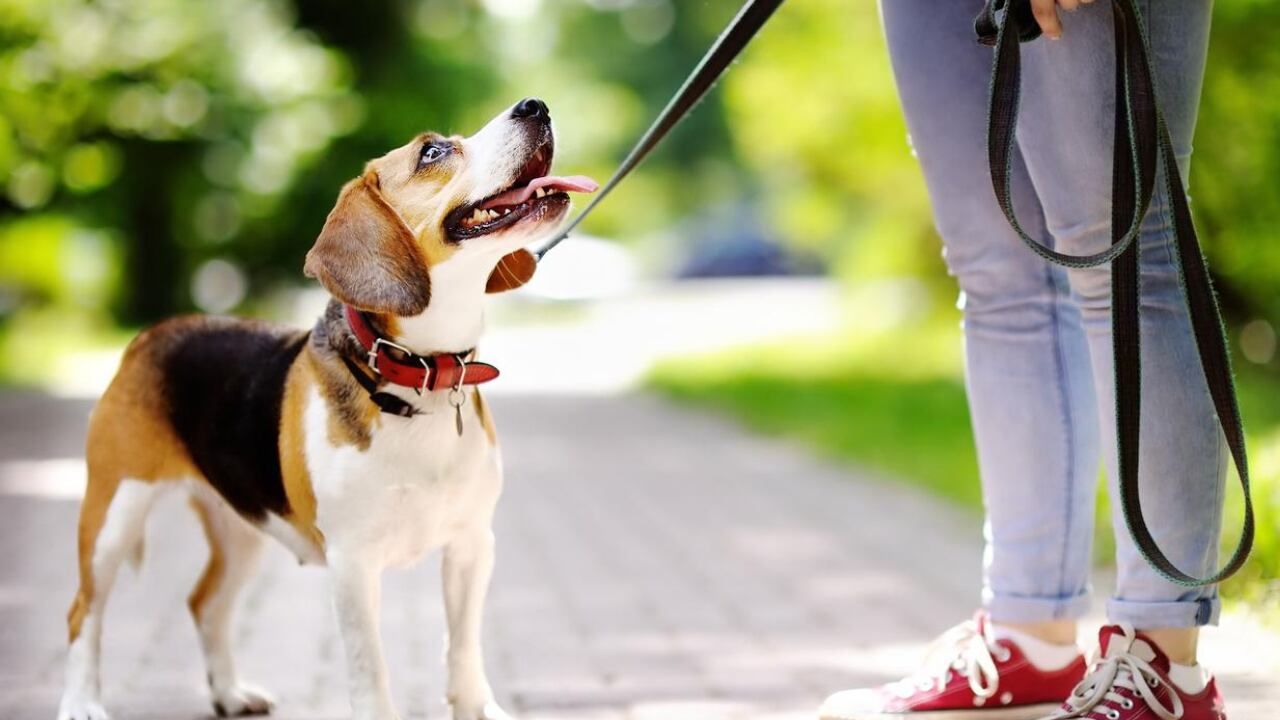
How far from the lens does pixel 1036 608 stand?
3637 millimetres

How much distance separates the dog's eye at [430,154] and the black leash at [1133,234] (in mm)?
1247

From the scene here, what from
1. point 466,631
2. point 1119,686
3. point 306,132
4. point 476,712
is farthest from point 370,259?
point 306,132

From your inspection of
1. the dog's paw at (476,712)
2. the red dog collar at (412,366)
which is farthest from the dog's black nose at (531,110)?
the dog's paw at (476,712)

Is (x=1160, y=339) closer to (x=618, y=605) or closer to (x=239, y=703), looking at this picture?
(x=239, y=703)

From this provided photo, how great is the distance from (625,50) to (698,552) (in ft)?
133

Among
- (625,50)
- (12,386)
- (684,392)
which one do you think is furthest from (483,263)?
(625,50)

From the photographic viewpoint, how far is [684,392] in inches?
577

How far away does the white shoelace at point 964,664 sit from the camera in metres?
3.62

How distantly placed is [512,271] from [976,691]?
1.46m

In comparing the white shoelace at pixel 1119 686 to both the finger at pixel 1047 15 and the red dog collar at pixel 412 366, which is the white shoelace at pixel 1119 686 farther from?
the red dog collar at pixel 412 366

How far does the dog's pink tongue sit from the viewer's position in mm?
3461

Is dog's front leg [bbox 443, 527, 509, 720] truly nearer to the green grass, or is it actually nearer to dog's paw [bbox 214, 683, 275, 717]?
dog's paw [bbox 214, 683, 275, 717]

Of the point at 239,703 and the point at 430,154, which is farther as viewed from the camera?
the point at 239,703

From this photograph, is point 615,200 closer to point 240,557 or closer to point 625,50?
point 625,50
